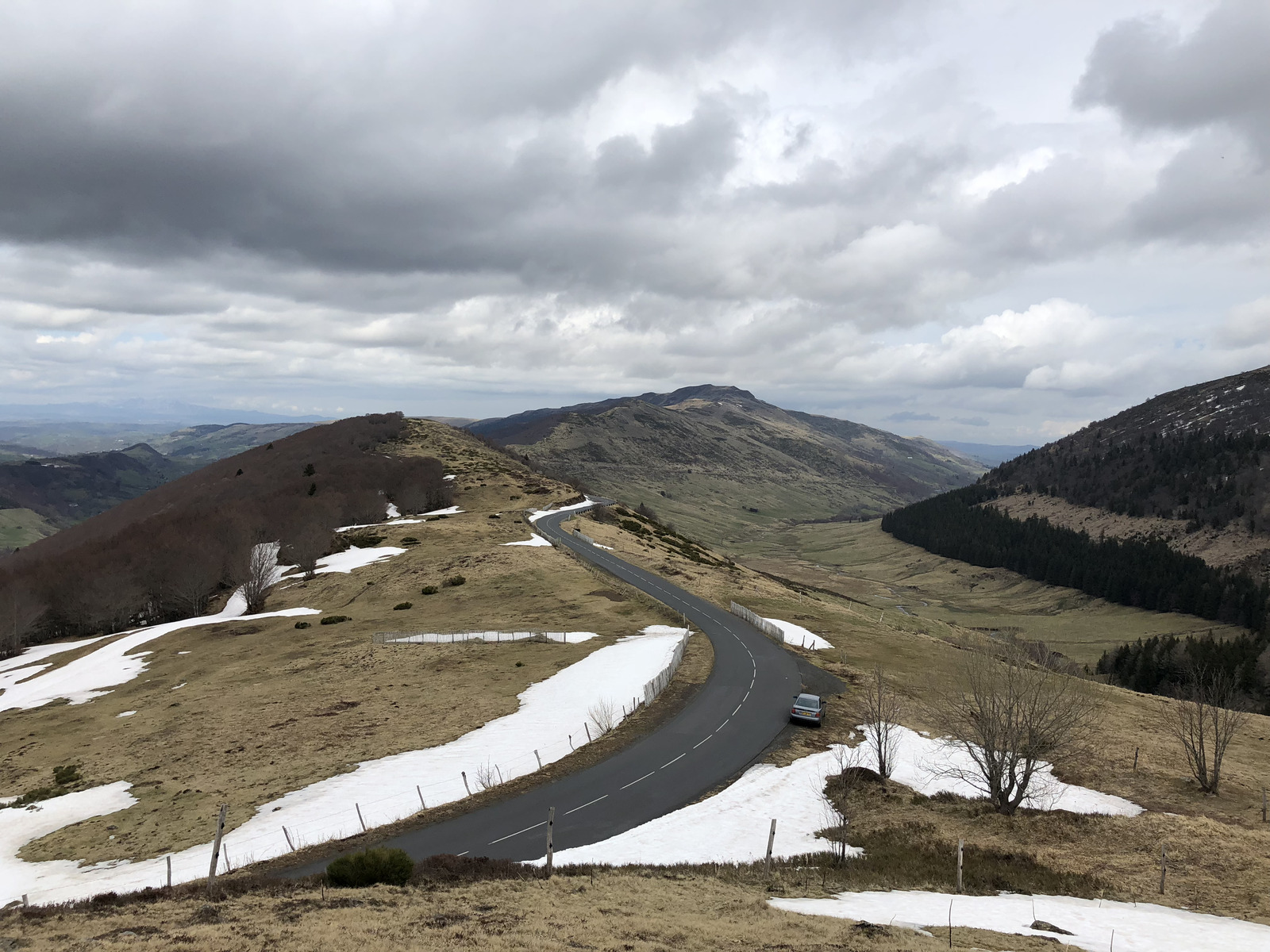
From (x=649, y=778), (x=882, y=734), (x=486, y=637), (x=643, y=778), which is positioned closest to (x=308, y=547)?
(x=486, y=637)

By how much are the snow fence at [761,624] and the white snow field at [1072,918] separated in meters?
37.0

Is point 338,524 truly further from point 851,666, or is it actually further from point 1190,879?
point 1190,879

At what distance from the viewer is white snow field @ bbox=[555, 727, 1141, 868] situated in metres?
25.1

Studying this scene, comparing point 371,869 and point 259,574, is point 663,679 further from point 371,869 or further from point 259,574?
point 259,574

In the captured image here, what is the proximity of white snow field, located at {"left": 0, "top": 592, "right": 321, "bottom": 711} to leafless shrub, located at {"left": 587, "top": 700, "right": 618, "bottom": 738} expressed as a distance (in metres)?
41.4

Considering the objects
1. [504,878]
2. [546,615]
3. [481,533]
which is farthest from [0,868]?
[481,533]

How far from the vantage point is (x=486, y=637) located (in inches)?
2160

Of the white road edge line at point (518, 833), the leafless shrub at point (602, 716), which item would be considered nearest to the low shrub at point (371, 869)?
the white road edge line at point (518, 833)

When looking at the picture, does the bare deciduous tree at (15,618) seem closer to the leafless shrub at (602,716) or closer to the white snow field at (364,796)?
the white snow field at (364,796)

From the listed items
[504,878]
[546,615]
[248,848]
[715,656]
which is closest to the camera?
[504,878]

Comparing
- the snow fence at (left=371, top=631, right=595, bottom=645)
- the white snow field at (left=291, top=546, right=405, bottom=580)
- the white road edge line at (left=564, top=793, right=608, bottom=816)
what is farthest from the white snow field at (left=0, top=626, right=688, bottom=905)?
the white snow field at (left=291, top=546, right=405, bottom=580)

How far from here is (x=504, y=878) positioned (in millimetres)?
21062

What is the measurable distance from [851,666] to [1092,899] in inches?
1238

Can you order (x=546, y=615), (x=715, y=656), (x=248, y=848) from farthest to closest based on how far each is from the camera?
(x=546, y=615)
(x=715, y=656)
(x=248, y=848)
